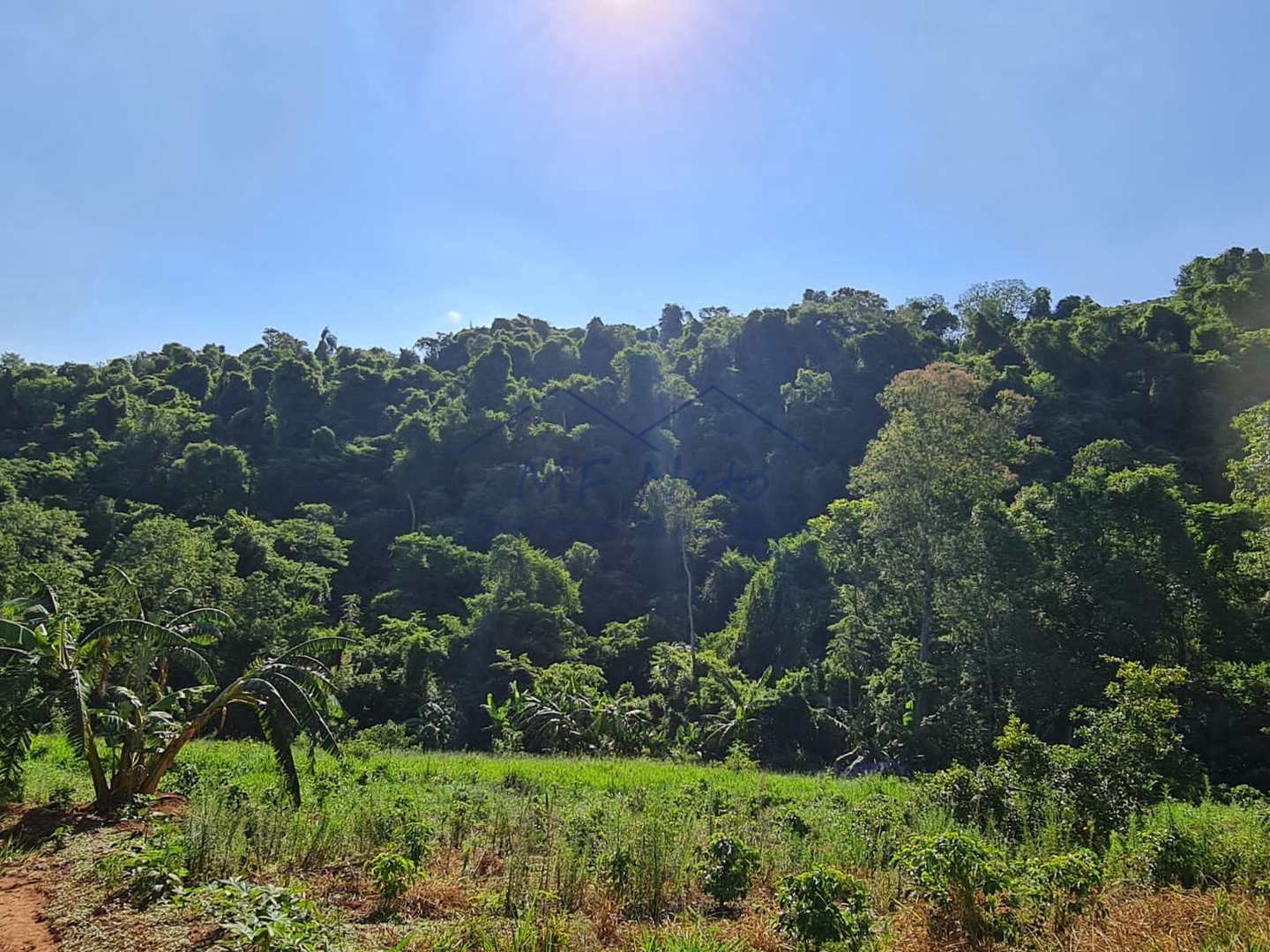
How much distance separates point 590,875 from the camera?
6.52 m

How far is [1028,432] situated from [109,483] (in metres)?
49.2

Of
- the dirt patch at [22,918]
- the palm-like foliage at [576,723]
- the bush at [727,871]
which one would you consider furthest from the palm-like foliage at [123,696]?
the palm-like foliage at [576,723]

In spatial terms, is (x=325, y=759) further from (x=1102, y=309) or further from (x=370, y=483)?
(x=1102, y=309)

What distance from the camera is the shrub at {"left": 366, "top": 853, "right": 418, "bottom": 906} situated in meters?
5.96

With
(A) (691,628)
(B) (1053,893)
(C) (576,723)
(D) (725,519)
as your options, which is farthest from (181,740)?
(D) (725,519)

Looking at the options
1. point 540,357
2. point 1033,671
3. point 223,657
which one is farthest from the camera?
point 540,357

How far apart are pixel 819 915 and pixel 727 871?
1488 mm

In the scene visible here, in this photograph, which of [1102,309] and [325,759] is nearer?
[325,759]

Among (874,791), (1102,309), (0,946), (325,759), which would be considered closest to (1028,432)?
(1102,309)

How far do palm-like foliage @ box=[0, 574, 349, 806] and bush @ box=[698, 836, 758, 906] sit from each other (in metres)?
5.87

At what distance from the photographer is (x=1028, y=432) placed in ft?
106

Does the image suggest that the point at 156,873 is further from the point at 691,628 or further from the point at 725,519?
the point at 725,519

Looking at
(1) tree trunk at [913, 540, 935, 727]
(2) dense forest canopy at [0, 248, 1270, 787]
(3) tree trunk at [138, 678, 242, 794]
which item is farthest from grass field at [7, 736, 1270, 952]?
(1) tree trunk at [913, 540, 935, 727]

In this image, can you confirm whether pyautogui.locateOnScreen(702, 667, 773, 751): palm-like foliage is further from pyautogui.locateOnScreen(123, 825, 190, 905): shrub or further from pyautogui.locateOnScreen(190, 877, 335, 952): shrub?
pyautogui.locateOnScreen(190, 877, 335, 952): shrub
